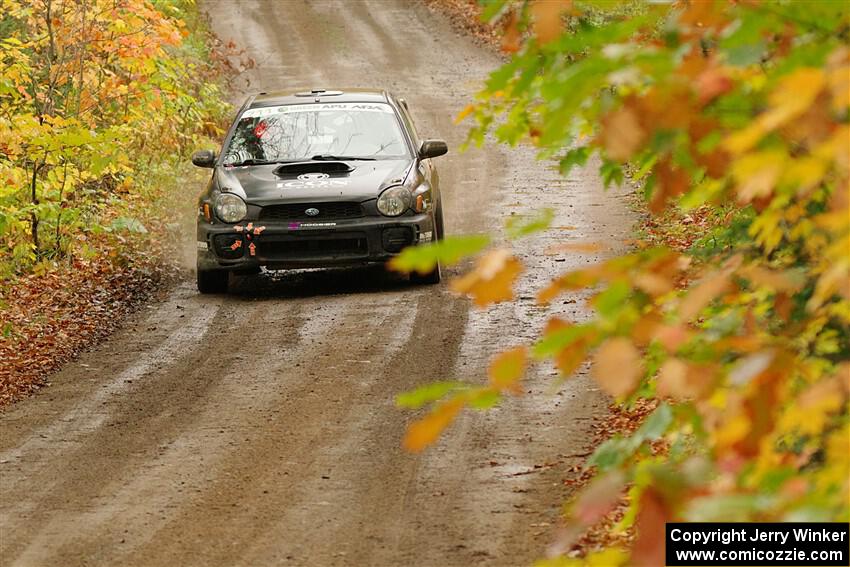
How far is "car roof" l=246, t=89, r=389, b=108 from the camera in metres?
13.3

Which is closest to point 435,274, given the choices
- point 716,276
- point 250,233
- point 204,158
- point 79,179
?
point 250,233

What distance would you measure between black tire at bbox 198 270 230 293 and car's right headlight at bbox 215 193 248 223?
2.36ft

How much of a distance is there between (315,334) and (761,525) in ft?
26.9

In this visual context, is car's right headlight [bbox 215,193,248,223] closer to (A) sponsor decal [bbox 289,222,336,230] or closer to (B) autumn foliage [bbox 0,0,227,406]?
(A) sponsor decal [bbox 289,222,336,230]

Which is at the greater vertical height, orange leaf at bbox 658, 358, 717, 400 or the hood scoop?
the hood scoop

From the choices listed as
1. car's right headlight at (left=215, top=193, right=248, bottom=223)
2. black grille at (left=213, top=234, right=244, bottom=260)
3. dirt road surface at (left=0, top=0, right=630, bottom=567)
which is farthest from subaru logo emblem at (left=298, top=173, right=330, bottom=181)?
dirt road surface at (left=0, top=0, right=630, bottom=567)

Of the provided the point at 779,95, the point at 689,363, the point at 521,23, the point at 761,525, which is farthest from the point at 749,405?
the point at 521,23

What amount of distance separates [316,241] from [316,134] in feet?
5.02

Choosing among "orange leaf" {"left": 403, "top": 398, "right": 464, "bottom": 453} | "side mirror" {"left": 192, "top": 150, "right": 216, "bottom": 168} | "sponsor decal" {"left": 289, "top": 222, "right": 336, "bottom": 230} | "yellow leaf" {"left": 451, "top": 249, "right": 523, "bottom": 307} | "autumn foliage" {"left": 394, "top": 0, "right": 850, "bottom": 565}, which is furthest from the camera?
"side mirror" {"left": 192, "top": 150, "right": 216, "bottom": 168}

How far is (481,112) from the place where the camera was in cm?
496

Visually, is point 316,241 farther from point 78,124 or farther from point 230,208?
point 78,124

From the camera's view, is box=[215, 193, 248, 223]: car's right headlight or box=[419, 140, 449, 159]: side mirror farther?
box=[419, 140, 449, 159]: side mirror

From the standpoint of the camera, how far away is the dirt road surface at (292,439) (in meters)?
6.03

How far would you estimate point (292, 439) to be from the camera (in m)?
7.76
